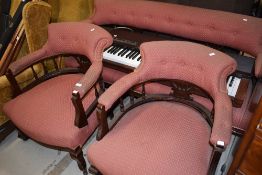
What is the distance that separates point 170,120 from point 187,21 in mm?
857

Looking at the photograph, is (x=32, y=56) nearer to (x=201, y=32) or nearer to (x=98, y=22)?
(x=98, y=22)

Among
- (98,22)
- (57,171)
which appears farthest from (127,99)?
(57,171)

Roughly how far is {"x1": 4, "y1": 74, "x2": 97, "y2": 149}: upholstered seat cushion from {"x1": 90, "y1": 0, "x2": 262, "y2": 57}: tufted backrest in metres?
0.80

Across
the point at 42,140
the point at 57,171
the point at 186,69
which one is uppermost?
the point at 186,69

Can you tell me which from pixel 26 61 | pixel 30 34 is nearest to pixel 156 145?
pixel 26 61

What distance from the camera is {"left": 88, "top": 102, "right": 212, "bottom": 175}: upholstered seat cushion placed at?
1217mm

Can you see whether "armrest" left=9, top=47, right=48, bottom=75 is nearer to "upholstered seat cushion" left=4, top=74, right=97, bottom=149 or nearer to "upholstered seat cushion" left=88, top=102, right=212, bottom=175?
"upholstered seat cushion" left=4, top=74, right=97, bottom=149

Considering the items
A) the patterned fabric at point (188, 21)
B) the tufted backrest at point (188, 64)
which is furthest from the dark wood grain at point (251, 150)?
the patterned fabric at point (188, 21)

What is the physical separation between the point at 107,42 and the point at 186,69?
0.61 metres

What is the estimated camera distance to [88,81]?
4.73 ft

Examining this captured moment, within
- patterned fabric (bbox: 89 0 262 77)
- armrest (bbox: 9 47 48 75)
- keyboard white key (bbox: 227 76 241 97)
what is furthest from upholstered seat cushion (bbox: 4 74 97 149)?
keyboard white key (bbox: 227 76 241 97)

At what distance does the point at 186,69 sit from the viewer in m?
1.47

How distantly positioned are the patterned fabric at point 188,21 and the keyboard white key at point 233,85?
0.57 ft

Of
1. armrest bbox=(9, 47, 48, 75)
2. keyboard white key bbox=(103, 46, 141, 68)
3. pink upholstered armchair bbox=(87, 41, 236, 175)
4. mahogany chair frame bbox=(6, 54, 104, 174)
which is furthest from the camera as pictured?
keyboard white key bbox=(103, 46, 141, 68)
